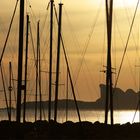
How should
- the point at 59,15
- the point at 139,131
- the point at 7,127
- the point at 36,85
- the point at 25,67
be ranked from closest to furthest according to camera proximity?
the point at 7,127 < the point at 139,131 < the point at 59,15 < the point at 25,67 < the point at 36,85

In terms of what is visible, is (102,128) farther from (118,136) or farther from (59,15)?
(59,15)

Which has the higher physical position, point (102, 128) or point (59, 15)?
point (59, 15)

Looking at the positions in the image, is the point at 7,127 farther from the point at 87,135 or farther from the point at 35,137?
the point at 87,135

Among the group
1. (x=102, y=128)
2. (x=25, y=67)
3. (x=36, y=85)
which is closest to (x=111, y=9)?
(x=102, y=128)

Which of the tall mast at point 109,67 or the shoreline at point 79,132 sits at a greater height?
the tall mast at point 109,67

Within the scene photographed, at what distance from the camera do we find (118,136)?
3672 centimetres

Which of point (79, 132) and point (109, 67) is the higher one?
point (109, 67)

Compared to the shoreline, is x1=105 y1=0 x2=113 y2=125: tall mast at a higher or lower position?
higher

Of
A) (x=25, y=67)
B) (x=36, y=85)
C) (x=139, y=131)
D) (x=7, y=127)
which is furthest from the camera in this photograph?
(x=36, y=85)

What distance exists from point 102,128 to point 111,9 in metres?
7.45

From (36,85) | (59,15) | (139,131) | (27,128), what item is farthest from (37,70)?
(139,131)

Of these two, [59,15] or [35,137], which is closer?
[35,137]

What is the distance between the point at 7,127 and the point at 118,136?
6.55 metres

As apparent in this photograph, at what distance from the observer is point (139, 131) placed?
39188mm
